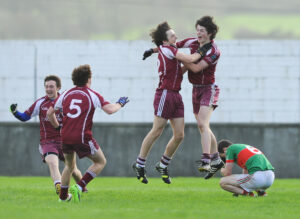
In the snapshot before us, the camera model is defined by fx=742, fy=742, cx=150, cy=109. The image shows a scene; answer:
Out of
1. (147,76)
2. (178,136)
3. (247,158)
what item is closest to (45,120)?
(178,136)

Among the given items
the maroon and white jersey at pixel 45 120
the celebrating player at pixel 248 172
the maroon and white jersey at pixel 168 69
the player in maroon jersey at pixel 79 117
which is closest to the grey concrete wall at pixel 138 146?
the maroon and white jersey at pixel 45 120

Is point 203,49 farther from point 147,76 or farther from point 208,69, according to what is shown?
point 147,76

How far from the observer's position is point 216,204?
9.47 meters

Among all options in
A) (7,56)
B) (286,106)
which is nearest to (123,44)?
(7,56)

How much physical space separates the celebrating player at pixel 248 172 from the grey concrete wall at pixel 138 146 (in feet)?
24.8

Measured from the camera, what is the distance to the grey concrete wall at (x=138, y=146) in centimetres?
1836

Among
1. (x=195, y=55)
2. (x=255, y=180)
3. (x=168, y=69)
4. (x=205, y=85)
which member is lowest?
(x=255, y=180)

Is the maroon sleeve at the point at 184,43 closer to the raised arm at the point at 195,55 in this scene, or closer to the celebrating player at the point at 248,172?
the raised arm at the point at 195,55

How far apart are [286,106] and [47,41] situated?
21.1 ft

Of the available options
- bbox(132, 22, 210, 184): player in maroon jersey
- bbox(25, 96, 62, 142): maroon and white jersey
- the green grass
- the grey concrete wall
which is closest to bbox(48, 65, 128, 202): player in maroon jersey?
the green grass

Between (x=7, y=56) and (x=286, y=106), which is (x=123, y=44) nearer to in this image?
(x=7, y=56)

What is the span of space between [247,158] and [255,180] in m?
0.35

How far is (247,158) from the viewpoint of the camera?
10625 millimetres

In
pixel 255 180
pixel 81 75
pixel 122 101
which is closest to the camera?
pixel 81 75
